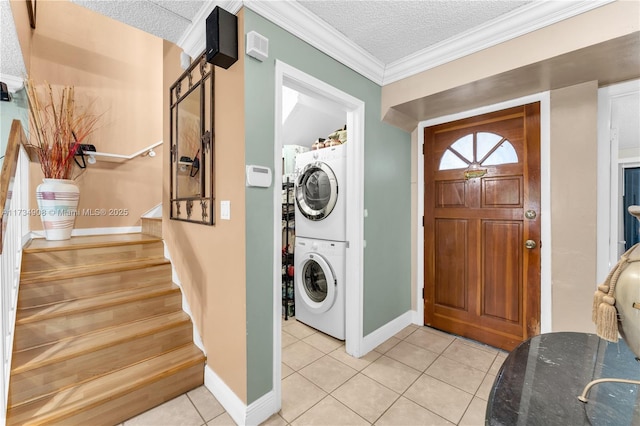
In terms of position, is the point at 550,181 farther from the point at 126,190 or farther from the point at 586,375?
the point at 126,190

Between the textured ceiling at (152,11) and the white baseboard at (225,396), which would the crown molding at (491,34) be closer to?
the textured ceiling at (152,11)

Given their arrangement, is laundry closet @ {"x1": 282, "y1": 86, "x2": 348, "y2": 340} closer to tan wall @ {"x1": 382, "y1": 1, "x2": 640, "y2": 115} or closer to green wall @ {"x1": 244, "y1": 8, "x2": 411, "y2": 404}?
green wall @ {"x1": 244, "y1": 8, "x2": 411, "y2": 404}

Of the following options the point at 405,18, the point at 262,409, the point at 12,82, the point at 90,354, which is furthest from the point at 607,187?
the point at 12,82

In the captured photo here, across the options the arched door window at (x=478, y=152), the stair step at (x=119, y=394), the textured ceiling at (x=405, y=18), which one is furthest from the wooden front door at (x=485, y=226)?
the stair step at (x=119, y=394)

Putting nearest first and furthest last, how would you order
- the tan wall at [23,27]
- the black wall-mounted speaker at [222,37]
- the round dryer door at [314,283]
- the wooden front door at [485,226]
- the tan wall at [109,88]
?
the black wall-mounted speaker at [222,37]
the tan wall at [23,27]
the wooden front door at [485,226]
the round dryer door at [314,283]
the tan wall at [109,88]

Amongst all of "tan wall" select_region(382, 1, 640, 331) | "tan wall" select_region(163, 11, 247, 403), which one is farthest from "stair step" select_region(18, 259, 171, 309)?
"tan wall" select_region(382, 1, 640, 331)

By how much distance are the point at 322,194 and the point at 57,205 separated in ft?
7.50

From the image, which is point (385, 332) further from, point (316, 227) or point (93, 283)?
point (93, 283)

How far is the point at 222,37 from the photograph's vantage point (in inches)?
57.3

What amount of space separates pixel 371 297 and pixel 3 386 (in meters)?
2.27

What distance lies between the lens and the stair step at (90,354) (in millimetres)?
1440

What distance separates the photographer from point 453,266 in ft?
8.47

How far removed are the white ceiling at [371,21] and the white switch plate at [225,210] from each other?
112 cm

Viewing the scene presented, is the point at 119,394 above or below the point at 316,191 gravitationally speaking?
below
